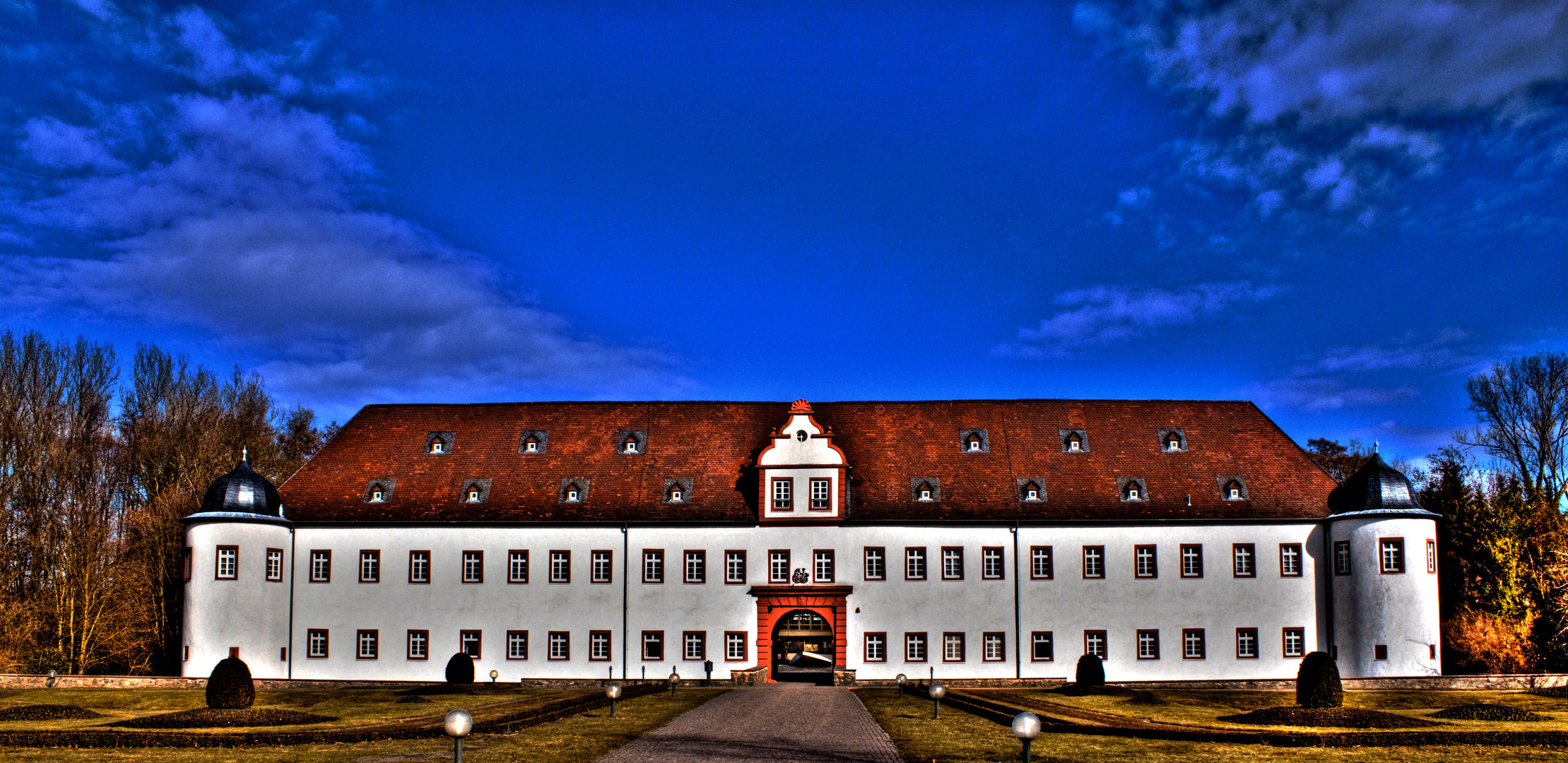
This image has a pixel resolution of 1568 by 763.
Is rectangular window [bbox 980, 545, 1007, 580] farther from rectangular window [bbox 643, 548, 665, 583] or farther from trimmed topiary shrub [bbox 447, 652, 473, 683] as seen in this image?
trimmed topiary shrub [bbox 447, 652, 473, 683]

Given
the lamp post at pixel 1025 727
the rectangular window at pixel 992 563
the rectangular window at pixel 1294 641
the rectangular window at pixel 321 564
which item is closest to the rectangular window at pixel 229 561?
the rectangular window at pixel 321 564

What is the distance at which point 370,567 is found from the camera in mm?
48375

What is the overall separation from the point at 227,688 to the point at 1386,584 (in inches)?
1524

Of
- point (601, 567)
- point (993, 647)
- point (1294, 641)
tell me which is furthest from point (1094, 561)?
point (601, 567)

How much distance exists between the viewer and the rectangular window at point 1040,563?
47.4 metres

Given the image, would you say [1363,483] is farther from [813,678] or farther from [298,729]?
[298,729]

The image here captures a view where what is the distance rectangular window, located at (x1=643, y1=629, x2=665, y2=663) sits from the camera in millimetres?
47031

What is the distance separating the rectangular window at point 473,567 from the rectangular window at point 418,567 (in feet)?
4.75

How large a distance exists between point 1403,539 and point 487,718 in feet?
114

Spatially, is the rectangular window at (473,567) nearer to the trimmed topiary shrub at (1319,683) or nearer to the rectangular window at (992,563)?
the rectangular window at (992,563)

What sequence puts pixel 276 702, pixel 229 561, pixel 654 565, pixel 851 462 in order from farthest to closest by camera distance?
pixel 851 462, pixel 654 565, pixel 229 561, pixel 276 702

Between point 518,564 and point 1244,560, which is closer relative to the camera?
point 1244,560

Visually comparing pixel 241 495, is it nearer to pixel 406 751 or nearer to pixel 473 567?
pixel 473 567

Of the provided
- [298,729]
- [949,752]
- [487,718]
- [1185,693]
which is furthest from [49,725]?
[1185,693]
